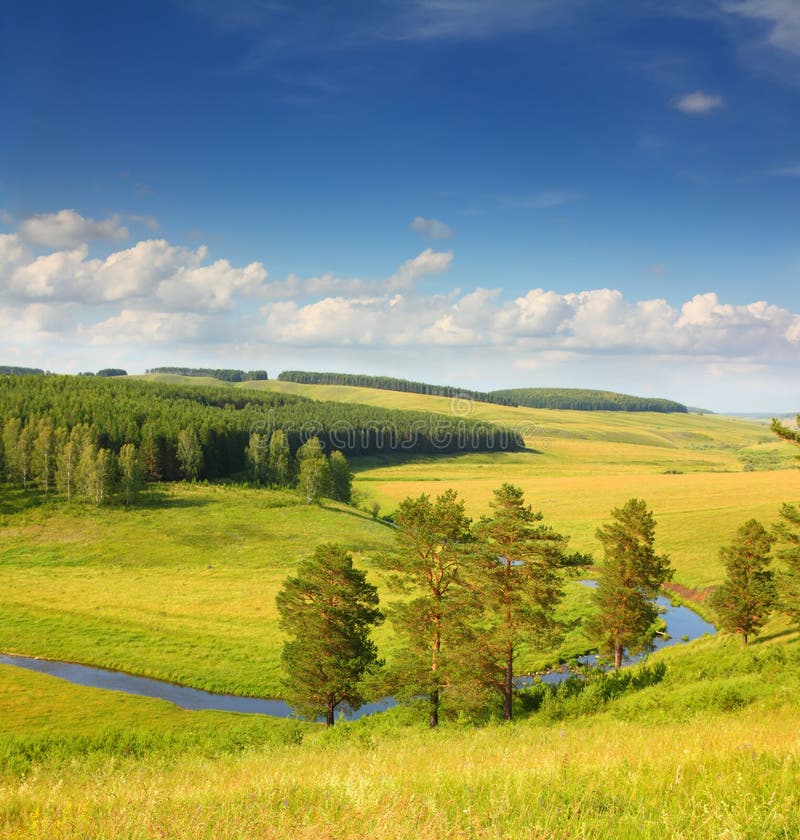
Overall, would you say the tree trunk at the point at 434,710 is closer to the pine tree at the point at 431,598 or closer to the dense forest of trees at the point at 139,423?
the pine tree at the point at 431,598

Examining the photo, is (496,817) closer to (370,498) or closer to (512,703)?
(512,703)

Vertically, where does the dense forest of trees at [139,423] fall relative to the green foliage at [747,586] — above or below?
above

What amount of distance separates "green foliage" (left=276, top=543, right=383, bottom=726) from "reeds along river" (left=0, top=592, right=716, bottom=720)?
481cm

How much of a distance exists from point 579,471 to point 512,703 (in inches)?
6365

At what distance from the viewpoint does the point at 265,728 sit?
33.4 meters

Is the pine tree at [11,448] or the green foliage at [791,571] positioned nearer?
the green foliage at [791,571]

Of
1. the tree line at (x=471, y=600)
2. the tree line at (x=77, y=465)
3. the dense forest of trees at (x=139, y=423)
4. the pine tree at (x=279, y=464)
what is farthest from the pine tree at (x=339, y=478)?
the tree line at (x=471, y=600)

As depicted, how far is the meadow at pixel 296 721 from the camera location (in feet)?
18.7

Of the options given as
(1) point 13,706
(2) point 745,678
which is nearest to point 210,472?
(1) point 13,706

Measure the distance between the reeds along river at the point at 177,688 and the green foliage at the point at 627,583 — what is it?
306cm

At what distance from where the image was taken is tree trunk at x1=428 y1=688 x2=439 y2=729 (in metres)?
27.2

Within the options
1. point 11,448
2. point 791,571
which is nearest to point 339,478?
point 11,448

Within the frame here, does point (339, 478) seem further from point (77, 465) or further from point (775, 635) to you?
point (775, 635)

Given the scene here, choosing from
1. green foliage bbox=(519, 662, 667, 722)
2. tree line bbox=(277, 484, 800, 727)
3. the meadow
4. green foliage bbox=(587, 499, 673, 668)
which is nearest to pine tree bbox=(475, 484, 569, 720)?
tree line bbox=(277, 484, 800, 727)
